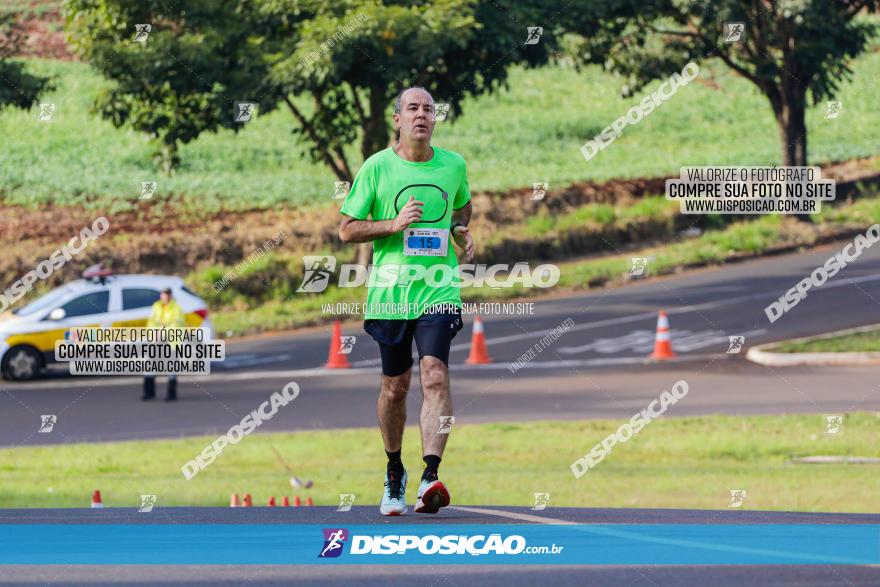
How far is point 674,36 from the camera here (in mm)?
36750

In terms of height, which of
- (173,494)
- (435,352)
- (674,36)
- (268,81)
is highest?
(674,36)

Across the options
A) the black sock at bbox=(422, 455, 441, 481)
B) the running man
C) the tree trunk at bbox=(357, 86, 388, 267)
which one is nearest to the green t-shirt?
the running man

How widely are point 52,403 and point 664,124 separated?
3670 centimetres

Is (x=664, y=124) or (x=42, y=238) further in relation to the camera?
(x=664, y=124)

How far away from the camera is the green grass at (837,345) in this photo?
23453mm

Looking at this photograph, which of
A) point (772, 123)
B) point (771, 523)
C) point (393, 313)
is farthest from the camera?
point (772, 123)

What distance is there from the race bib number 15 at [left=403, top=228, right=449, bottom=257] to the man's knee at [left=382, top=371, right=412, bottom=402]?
2.36ft

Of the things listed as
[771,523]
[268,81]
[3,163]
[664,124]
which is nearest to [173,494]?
[771,523]

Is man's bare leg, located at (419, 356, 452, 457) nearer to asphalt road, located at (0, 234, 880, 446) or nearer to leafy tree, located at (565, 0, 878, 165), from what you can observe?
asphalt road, located at (0, 234, 880, 446)

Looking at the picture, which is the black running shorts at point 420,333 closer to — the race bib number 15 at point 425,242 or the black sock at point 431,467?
the race bib number 15 at point 425,242

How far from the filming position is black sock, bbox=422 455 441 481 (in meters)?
7.82

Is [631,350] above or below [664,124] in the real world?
below

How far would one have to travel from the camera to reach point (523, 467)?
51.9ft

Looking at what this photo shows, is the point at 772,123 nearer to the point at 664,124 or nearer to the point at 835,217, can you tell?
the point at 664,124
